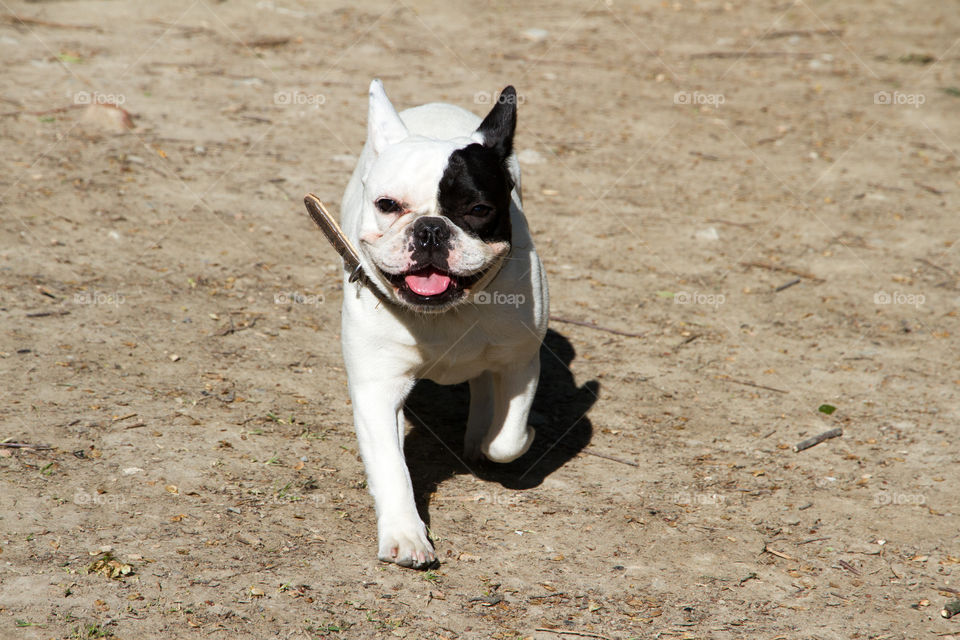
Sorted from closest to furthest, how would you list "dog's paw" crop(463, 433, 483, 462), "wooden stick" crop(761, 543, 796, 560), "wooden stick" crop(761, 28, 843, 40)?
"wooden stick" crop(761, 543, 796, 560) → "dog's paw" crop(463, 433, 483, 462) → "wooden stick" crop(761, 28, 843, 40)

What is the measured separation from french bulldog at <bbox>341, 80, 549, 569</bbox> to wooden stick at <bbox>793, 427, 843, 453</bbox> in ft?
5.24

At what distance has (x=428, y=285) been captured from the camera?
362 centimetres

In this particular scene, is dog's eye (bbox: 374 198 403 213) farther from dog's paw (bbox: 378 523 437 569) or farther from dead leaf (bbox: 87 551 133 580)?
dead leaf (bbox: 87 551 133 580)

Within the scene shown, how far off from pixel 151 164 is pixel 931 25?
1027cm

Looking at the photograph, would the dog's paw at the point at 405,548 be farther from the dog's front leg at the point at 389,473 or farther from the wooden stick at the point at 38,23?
the wooden stick at the point at 38,23

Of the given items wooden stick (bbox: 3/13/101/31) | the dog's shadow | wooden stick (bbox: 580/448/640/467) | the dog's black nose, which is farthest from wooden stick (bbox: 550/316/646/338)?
wooden stick (bbox: 3/13/101/31)

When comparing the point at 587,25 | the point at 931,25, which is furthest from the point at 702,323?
the point at 931,25

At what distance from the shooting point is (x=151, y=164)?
25.1 feet

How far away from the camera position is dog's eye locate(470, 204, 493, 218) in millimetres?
3650

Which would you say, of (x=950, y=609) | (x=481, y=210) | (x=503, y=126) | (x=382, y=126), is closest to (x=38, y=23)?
(x=382, y=126)

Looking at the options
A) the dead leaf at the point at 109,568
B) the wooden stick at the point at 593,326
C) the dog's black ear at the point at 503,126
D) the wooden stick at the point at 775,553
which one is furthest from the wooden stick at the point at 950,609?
the dead leaf at the point at 109,568

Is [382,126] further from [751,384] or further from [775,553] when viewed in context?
[751,384]

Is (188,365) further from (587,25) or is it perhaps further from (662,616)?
(587,25)

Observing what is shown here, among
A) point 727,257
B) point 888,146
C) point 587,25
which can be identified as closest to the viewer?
point 727,257
